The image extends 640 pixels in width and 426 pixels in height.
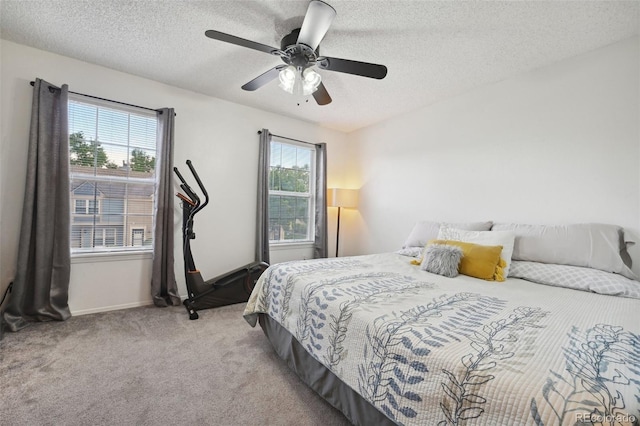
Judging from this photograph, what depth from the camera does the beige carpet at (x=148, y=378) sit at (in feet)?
4.58

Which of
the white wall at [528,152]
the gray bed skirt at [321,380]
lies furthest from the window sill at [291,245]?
the gray bed skirt at [321,380]

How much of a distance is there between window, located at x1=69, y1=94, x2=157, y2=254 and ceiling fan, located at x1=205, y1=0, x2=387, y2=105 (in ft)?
5.67

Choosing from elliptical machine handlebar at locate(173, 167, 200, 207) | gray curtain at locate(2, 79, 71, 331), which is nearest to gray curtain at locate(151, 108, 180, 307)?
elliptical machine handlebar at locate(173, 167, 200, 207)

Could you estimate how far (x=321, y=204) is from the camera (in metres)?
4.12

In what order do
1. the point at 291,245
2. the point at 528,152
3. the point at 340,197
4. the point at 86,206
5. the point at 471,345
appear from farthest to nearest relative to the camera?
the point at 340,197 → the point at 291,245 → the point at 86,206 → the point at 528,152 → the point at 471,345

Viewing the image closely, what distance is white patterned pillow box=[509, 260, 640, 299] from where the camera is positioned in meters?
1.62

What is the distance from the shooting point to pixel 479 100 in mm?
2869

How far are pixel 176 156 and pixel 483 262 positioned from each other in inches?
128

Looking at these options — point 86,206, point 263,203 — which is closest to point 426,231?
point 263,203

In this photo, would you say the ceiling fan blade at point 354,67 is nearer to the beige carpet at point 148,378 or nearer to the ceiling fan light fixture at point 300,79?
the ceiling fan light fixture at point 300,79

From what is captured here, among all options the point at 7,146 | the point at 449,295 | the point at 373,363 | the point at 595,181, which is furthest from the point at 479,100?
the point at 7,146

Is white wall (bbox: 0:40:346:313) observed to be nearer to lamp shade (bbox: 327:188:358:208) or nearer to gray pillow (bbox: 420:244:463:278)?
lamp shade (bbox: 327:188:358:208)

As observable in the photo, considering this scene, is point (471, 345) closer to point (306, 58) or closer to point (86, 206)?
point (306, 58)

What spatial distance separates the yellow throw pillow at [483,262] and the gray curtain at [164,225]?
2.89 meters
